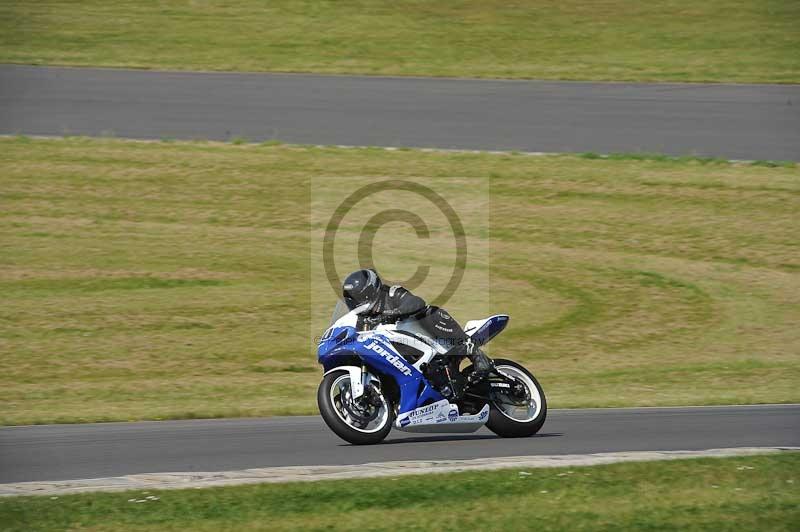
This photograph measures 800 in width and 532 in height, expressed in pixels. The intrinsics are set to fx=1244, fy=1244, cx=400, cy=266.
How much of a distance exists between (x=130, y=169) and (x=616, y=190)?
9.73 metres

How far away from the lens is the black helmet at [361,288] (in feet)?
37.2

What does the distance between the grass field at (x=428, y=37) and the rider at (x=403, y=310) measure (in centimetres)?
2014

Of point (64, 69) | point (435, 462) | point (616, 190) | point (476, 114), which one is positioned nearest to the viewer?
point (435, 462)

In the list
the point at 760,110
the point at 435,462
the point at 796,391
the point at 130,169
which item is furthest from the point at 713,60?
the point at 435,462

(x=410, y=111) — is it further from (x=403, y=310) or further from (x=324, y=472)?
(x=324, y=472)

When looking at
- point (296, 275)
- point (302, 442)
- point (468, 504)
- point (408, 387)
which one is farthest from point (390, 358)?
point (296, 275)

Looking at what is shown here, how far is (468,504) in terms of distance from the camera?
9.19 m

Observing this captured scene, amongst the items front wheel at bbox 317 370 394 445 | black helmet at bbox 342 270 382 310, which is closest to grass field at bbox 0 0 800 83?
black helmet at bbox 342 270 382 310

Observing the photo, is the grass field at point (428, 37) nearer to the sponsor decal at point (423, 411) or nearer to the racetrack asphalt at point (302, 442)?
the racetrack asphalt at point (302, 442)

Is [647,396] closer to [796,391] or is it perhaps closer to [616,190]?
[796,391]

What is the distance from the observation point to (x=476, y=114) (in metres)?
27.8

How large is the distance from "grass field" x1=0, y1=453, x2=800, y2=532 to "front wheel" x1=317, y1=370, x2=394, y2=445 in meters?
1.41

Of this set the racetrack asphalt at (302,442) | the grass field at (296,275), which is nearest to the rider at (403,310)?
the racetrack asphalt at (302,442)

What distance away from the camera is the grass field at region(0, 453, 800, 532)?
344 inches
